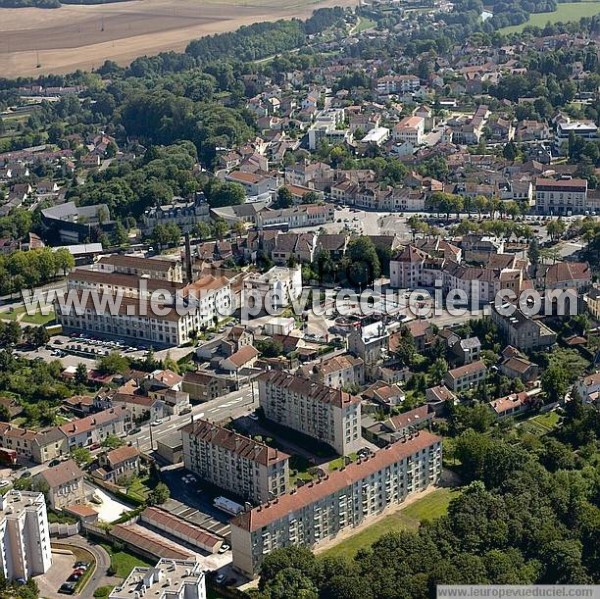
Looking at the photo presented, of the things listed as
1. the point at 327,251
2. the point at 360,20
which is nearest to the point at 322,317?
the point at 327,251

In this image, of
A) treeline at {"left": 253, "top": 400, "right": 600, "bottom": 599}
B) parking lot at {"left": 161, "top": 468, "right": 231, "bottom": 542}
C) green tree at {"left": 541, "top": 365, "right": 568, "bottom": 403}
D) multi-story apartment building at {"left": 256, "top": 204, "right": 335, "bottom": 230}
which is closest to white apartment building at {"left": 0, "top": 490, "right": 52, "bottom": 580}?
parking lot at {"left": 161, "top": 468, "right": 231, "bottom": 542}

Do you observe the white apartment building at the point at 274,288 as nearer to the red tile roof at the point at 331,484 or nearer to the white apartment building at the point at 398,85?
the red tile roof at the point at 331,484

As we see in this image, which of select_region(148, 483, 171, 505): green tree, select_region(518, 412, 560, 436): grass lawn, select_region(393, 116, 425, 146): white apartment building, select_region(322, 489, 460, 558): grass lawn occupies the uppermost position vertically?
select_region(393, 116, 425, 146): white apartment building

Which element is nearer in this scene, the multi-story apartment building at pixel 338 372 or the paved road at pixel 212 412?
the paved road at pixel 212 412

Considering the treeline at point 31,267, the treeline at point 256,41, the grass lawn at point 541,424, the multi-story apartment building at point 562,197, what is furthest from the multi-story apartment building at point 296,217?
the treeline at point 256,41

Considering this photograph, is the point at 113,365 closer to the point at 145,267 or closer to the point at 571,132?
the point at 145,267

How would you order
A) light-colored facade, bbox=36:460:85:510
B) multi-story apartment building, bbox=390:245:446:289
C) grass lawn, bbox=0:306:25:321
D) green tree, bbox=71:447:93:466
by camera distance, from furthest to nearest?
multi-story apartment building, bbox=390:245:446:289, grass lawn, bbox=0:306:25:321, green tree, bbox=71:447:93:466, light-colored facade, bbox=36:460:85:510

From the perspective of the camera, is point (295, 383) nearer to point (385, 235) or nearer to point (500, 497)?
point (500, 497)

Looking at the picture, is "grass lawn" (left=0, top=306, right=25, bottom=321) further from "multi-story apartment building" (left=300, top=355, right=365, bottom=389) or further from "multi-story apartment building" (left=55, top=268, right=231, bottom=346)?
"multi-story apartment building" (left=300, top=355, right=365, bottom=389)
